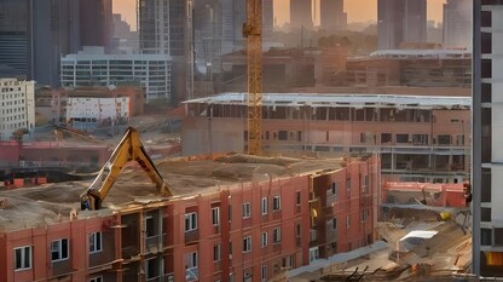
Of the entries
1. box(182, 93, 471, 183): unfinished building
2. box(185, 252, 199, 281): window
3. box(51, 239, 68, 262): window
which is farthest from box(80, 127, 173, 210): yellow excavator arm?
box(182, 93, 471, 183): unfinished building

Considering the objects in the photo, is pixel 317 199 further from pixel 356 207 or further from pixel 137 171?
pixel 137 171

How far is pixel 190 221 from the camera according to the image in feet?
12.5

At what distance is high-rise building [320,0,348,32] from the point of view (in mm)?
9562

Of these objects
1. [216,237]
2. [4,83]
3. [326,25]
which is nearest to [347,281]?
[216,237]

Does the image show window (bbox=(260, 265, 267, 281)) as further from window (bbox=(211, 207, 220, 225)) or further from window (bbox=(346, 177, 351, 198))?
window (bbox=(346, 177, 351, 198))

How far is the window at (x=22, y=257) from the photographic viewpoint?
315 cm

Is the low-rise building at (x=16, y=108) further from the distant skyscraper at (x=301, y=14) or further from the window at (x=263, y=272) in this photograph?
the window at (x=263, y=272)

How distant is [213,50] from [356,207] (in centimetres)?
499

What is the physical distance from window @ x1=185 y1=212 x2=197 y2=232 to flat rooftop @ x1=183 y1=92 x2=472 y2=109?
4.04 m

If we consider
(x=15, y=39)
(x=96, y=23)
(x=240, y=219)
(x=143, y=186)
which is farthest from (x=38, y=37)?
(x=240, y=219)

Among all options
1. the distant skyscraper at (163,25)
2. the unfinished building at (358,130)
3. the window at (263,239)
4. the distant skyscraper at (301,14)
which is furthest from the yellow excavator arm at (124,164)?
the distant skyscraper at (163,25)

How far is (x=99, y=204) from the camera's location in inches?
147

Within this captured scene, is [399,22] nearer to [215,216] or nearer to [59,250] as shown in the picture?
[215,216]

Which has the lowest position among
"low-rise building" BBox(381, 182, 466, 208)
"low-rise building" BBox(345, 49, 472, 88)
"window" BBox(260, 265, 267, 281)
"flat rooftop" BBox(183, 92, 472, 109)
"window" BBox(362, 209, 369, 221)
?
"window" BBox(260, 265, 267, 281)
